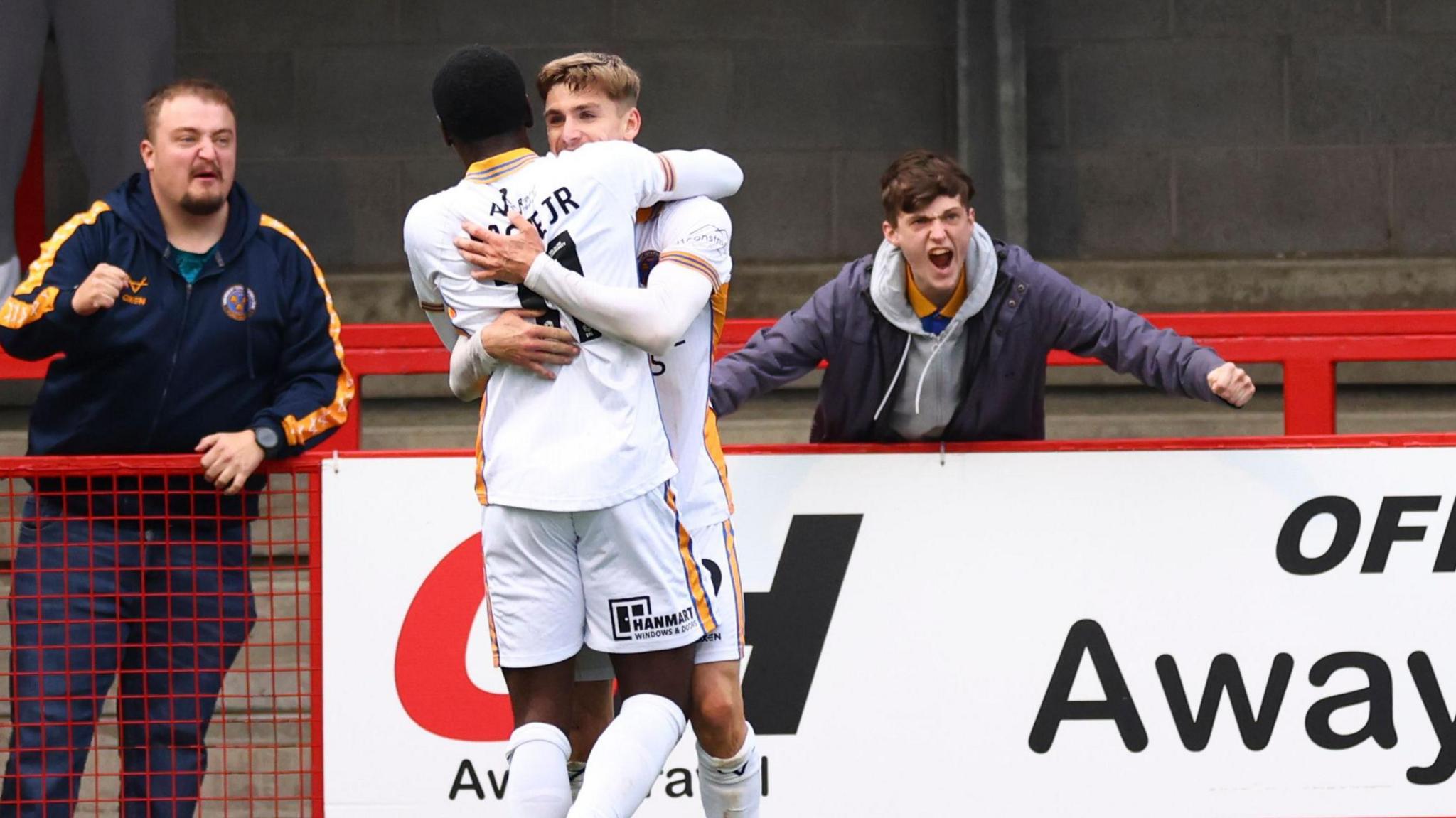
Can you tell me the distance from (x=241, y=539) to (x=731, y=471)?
1.10 metres

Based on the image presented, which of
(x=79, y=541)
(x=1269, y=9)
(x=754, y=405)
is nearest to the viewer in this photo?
(x=79, y=541)

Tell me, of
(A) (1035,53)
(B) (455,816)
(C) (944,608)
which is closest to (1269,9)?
(A) (1035,53)

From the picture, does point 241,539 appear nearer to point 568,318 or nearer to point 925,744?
point 568,318

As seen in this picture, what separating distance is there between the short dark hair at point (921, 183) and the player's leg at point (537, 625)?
1260mm

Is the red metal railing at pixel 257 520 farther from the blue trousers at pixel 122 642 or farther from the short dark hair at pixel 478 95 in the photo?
the short dark hair at pixel 478 95

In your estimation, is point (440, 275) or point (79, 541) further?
point (79, 541)

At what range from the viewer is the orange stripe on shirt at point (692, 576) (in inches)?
121

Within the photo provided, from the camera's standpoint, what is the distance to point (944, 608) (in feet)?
12.7

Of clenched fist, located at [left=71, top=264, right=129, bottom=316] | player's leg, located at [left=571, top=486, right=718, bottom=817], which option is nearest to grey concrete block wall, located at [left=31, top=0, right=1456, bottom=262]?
clenched fist, located at [left=71, top=264, right=129, bottom=316]

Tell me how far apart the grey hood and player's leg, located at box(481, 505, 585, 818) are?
1.17 m

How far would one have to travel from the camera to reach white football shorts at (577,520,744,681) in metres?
3.18

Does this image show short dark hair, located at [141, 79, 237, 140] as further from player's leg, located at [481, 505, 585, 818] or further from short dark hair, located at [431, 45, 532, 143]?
player's leg, located at [481, 505, 585, 818]

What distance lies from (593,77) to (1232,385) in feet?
4.77

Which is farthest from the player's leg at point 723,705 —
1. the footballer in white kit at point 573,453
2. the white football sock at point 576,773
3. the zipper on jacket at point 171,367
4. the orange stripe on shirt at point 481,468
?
the zipper on jacket at point 171,367
